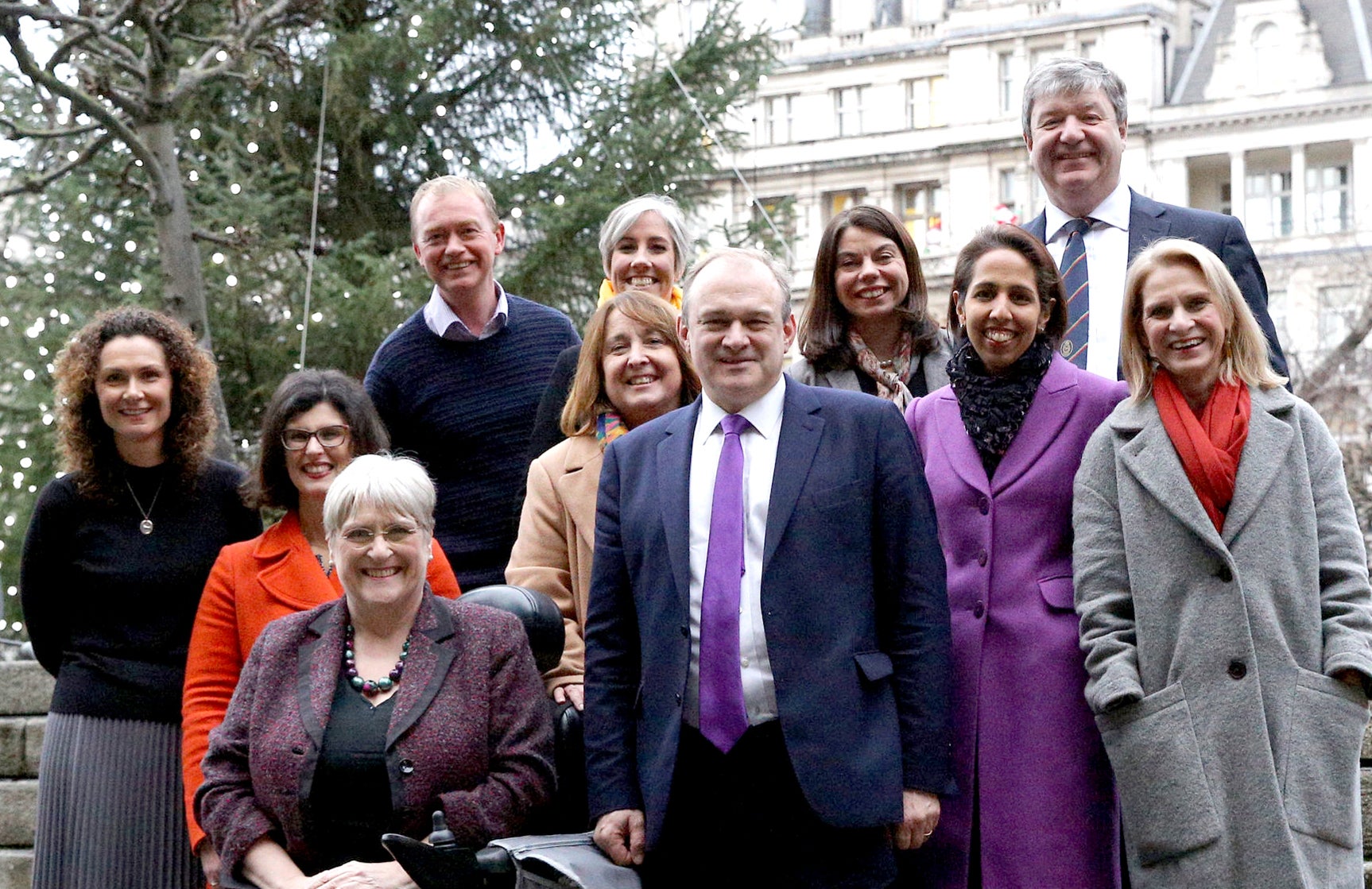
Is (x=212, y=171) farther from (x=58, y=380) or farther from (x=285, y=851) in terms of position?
(x=285, y=851)

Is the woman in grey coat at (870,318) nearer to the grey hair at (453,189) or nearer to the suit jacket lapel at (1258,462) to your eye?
the suit jacket lapel at (1258,462)

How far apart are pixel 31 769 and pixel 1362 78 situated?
5779 cm

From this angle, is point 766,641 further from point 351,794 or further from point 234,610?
point 234,610

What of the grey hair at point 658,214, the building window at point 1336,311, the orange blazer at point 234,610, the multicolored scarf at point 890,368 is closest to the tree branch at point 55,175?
the grey hair at point 658,214

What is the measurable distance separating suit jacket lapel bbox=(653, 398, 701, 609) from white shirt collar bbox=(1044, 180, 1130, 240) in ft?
4.21

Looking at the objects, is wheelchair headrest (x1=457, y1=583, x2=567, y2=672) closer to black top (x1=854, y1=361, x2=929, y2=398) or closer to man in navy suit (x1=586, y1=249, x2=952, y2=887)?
man in navy suit (x1=586, y1=249, x2=952, y2=887)

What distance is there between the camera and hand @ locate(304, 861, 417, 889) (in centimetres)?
411

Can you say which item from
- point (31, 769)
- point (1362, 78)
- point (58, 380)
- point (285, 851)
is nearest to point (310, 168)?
point (31, 769)

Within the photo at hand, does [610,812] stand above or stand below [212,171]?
below

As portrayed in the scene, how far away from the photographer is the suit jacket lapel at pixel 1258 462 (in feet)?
13.3

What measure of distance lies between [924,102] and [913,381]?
2388 inches

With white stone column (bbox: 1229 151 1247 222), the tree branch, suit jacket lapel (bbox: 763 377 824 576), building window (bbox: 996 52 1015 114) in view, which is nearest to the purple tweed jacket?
suit jacket lapel (bbox: 763 377 824 576)

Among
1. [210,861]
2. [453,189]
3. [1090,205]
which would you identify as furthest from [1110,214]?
[210,861]

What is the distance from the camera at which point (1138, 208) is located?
4984mm
